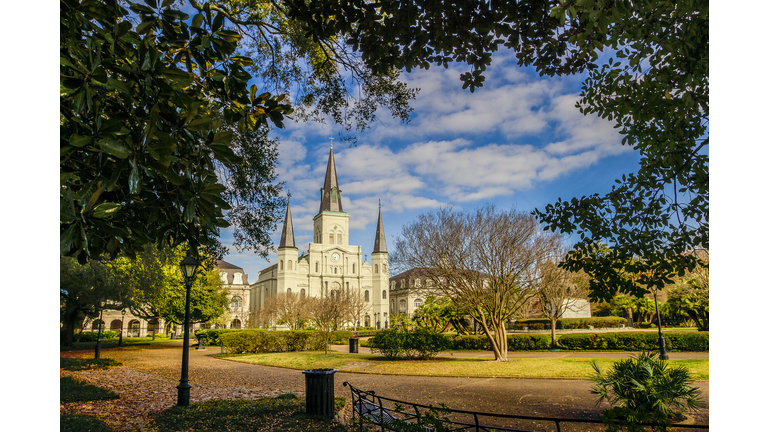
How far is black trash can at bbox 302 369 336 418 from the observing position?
7.05m

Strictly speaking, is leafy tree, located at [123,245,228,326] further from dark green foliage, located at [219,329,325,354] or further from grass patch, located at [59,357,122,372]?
grass patch, located at [59,357,122,372]

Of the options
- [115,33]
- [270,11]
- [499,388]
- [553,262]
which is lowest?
[499,388]

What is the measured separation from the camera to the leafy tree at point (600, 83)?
14.1ft

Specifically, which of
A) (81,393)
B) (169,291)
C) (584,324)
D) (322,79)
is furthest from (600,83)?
(584,324)

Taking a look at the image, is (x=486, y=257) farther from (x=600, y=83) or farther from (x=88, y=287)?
(x=88, y=287)

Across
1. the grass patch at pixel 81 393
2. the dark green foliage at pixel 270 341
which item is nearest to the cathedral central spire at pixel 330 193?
the dark green foliage at pixel 270 341

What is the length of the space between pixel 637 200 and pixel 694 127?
959mm

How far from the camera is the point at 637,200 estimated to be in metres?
5.16

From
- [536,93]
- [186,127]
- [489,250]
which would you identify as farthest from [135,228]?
[489,250]

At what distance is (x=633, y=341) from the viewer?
21.4 metres

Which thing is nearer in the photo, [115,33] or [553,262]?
[115,33]

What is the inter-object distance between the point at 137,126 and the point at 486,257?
15.7m

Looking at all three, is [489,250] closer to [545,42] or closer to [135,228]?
[545,42]

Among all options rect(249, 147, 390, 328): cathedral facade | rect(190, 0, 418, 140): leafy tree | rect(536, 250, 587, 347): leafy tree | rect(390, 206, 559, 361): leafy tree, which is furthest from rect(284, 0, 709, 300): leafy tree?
rect(249, 147, 390, 328): cathedral facade
